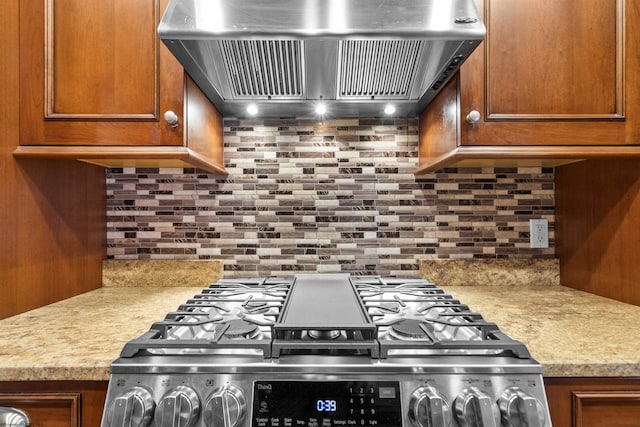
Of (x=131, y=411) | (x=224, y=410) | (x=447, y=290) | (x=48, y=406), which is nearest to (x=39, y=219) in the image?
(x=48, y=406)

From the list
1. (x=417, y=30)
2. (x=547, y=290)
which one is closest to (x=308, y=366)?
(x=417, y=30)

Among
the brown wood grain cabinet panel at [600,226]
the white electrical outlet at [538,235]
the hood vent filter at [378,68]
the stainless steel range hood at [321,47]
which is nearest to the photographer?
the stainless steel range hood at [321,47]

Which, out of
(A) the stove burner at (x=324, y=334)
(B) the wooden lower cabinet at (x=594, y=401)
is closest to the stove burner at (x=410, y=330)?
(A) the stove burner at (x=324, y=334)

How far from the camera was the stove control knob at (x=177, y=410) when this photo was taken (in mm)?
663

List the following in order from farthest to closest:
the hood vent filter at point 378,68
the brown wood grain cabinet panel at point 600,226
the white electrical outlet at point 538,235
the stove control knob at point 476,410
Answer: the white electrical outlet at point 538,235 → the brown wood grain cabinet panel at point 600,226 → the hood vent filter at point 378,68 → the stove control knob at point 476,410

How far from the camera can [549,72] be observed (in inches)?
42.1

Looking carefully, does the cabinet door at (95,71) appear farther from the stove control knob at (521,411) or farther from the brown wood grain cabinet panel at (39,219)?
the stove control knob at (521,411)

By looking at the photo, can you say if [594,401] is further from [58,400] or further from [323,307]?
[58,400]

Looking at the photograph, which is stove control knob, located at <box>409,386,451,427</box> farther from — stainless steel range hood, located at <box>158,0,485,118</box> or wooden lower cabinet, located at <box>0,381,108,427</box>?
stainless steel range hood, located at <box>158,0,485,118</box>

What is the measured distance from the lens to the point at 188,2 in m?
0.90

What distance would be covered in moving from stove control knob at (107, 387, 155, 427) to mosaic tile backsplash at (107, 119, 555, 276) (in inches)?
32.3

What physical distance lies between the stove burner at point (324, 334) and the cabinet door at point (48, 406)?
20.4 inches

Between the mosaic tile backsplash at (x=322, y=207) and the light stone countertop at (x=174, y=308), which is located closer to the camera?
the light stone countertop at (x=174, y=308)

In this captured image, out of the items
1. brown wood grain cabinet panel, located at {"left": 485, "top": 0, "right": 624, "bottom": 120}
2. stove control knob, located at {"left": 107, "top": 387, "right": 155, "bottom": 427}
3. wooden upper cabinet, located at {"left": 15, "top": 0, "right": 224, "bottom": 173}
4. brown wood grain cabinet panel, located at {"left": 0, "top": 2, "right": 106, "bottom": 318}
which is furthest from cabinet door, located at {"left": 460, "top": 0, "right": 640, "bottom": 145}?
brown wood grain cabinet panel, located at {"left": 0, "top": 2, "right": 106, "bottom": 318}
